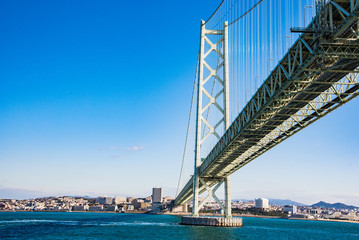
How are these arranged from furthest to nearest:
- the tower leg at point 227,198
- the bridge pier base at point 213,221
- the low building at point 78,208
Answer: the low building at point 78,208, the tower leg at point 227,198, the bridge pier base at point 213,221

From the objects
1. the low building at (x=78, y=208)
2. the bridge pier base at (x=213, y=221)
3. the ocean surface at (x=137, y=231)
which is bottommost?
the ocean surface at (x=137, y=231)

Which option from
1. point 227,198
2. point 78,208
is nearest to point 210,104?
point 227,198

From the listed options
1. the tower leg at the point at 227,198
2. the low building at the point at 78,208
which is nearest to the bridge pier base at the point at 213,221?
the tower leg at the point at 227,198

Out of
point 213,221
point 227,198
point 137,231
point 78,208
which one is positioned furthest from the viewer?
point 78,208

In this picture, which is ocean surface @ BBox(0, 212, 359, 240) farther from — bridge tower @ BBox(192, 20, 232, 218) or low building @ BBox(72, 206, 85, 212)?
low building @ BBox(72, 206, 85, 212)

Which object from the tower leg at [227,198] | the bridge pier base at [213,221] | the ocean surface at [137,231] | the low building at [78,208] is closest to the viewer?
the ocean surface at [137,231]

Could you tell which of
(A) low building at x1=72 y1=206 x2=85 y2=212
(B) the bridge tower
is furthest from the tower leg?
(A) low building at x1=72 y1=206 x2=85 y2=212

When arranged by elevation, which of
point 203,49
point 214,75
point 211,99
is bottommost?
point 211,99

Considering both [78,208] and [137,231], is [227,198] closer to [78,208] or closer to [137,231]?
[137,231]

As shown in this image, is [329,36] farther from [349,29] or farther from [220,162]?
[220,162]

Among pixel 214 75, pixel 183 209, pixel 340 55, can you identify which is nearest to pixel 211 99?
pixel 214 75

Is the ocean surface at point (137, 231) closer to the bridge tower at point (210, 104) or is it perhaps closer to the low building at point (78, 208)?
the bridge tower at point (210, 104)
